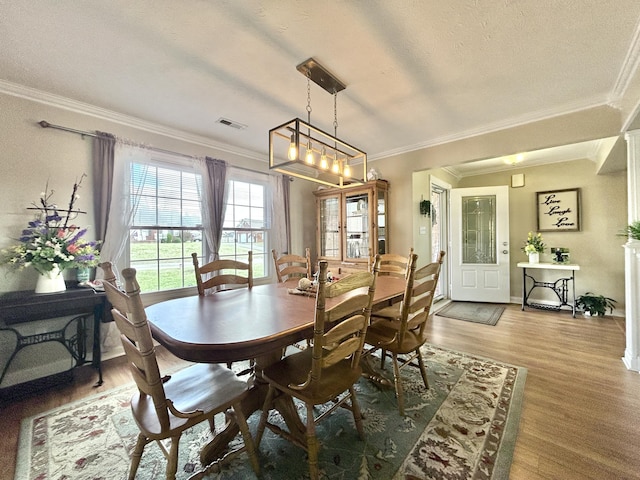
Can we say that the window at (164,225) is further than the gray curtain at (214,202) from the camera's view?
No

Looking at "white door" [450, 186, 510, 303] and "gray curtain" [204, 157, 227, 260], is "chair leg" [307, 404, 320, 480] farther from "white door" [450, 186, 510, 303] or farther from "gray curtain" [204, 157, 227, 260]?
"white door" [450, 186, 510, 303]

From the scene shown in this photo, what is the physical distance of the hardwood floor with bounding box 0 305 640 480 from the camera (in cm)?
140

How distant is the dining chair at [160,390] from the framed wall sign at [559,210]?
222 inches

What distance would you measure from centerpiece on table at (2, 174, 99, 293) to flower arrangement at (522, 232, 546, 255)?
6103 mm

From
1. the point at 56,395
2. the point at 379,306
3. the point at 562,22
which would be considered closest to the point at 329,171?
the point at 379,306

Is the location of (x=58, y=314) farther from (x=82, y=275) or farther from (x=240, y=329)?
(x=240, y=329)

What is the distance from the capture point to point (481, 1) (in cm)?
144

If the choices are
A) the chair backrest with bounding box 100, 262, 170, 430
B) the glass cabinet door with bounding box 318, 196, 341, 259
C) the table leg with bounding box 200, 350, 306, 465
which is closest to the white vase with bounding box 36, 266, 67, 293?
the chair backrest with bounding box 100, 262, 170, 430

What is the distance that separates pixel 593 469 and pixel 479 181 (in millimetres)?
4926

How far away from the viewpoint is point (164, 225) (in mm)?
3076

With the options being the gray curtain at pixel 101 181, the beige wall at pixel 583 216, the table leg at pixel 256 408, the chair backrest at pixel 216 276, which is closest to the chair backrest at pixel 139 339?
the table leg at pixel 256 408

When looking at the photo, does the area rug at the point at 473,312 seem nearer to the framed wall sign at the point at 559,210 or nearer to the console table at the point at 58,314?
the framed wall sign at the point at 559,210

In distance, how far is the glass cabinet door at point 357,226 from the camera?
3936 mm

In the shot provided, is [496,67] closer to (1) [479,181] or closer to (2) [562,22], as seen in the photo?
(2) [562,22]
